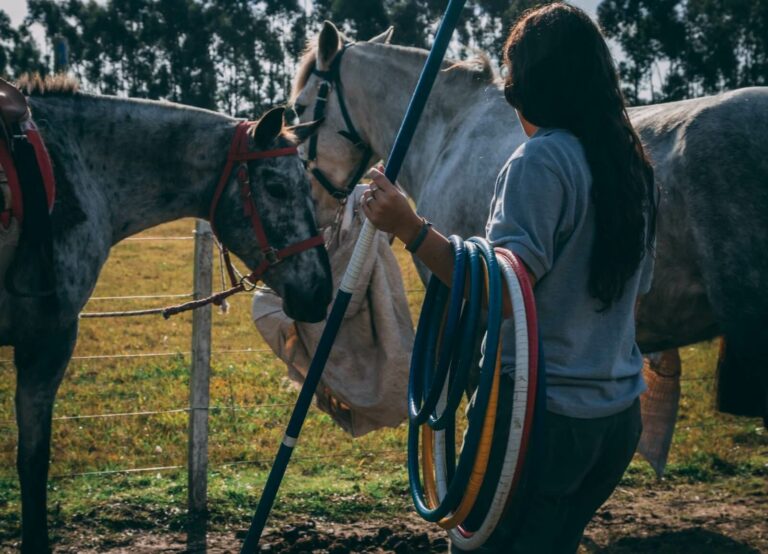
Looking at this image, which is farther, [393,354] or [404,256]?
[404,256]

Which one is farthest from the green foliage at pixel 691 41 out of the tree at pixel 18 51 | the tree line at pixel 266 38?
the tree at pixel 18 51

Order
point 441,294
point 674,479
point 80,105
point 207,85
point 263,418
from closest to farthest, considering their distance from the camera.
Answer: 1. point 441,294
2. point 80,105
3. point 674,479
4. point 263,418
5. point 207,85

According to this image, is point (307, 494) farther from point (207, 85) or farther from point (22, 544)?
point (207, 85)

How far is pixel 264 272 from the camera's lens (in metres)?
4.09

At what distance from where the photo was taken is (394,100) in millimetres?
5336

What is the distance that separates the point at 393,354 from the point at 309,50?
6.76ft

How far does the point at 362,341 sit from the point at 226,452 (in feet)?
4.96

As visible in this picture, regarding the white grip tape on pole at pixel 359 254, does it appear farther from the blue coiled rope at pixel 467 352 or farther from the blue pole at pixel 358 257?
the blue coiled rope at pixel 467 352

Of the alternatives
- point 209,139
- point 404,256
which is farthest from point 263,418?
point 404,256

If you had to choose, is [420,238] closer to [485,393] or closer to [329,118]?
[485,393]

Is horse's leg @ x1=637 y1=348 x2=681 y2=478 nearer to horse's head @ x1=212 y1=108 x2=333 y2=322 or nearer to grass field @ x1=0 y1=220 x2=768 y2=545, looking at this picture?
grass field @ x1=0 y1=220 x2=768 y2=545

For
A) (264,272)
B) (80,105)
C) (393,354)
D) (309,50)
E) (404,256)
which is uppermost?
(309,50)

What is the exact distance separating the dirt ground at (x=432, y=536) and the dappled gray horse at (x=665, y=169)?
0.70 metres

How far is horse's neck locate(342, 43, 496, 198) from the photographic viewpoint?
5074 millimetres
